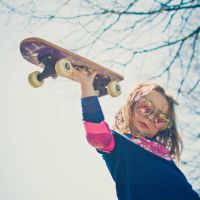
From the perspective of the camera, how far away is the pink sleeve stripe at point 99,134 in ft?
6.41

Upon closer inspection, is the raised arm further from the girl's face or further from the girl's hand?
the girl's face

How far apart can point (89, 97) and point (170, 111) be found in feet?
3.18

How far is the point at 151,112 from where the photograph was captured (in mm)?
2414

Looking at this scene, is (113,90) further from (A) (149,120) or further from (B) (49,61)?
(B) (49,61)

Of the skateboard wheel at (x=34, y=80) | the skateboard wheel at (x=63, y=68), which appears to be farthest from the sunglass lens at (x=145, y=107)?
the skateboard wheel at (x=34, y=80)

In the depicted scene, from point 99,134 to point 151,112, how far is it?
64 cm

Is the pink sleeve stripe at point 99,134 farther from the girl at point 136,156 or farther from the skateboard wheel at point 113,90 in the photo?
the skateboard wheel at point 113,90

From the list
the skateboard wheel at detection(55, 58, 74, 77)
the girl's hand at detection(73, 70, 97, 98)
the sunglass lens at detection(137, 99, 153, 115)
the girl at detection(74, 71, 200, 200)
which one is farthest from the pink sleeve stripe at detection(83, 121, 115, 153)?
the sunglass lens at detection(137, 99, 153, 115)

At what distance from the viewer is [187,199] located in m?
2.02

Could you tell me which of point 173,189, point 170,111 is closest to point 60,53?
point 170,111

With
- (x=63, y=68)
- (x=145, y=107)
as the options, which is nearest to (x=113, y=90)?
(x=145, y=107)

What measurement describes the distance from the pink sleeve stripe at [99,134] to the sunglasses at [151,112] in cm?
52

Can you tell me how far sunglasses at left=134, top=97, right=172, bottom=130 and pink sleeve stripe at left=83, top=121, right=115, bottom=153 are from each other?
52cm

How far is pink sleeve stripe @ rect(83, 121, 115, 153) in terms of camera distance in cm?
196
